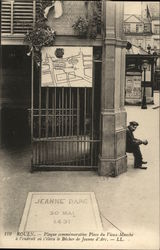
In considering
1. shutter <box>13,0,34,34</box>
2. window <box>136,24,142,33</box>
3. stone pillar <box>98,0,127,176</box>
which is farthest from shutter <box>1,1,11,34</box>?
window <box>136,24,142,33</box>

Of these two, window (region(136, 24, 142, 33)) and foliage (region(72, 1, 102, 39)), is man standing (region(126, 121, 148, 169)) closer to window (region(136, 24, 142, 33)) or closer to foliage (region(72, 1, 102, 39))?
foliage (region(72, 1, 102, 39))

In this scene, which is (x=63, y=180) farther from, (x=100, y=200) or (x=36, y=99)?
(x=36, y=99)

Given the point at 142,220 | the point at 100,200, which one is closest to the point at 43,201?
the point at 100,200

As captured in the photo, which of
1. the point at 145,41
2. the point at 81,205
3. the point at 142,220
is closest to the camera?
the point at 142,220

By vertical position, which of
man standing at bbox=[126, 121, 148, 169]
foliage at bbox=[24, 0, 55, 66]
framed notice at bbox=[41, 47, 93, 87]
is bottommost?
man standing at bbox=[126, 121, 148, 169]

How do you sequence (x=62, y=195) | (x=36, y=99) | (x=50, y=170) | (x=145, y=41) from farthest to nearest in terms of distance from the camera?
1. (x=145, y=41)
2. (x=36, y=99)
3. (x=50, y=170)
4. (x=62, y=195)

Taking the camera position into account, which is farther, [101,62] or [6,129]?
[6,129]

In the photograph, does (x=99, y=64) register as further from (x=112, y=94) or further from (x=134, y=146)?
(x=134, y=146)

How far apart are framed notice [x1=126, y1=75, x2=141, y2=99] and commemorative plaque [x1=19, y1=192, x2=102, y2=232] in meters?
16.7

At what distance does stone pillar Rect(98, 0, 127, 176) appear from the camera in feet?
26.6

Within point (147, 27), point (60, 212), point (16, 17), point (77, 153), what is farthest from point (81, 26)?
point (147, 27)

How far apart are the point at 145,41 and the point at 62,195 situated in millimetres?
44751

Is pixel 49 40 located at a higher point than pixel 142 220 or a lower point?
higher

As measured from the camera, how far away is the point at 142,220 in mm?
6117
